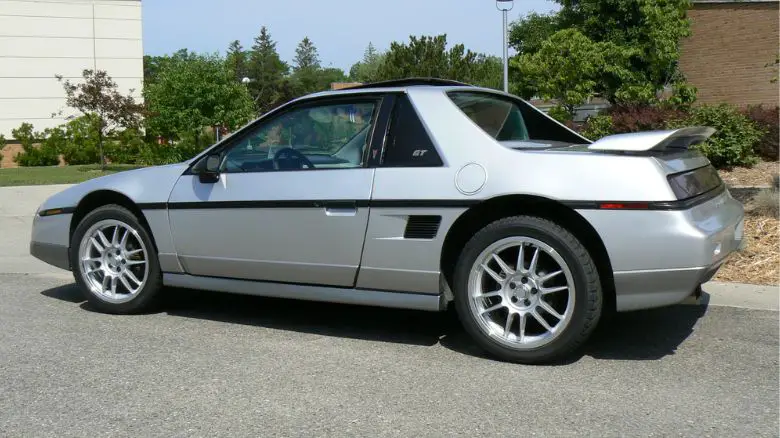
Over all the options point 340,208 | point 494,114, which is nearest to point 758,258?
point 494,114

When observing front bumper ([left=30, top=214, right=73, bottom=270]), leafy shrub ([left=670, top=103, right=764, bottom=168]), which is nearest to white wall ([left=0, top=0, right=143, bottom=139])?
leafy shrub ([left=670, top=103, right=764, bottom=168])

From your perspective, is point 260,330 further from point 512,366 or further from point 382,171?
point 512,366

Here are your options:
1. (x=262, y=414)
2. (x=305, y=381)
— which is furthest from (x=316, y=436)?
(x=305, y=381)

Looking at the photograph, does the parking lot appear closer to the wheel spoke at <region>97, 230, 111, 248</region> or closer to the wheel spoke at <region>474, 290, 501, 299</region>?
the wheel spoke at <region>474, 290, 501, 299</region>

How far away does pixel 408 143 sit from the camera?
4773 millimetres

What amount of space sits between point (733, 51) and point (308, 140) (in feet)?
99.8

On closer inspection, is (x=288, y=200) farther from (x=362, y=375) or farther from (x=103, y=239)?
(x=103, y=239)

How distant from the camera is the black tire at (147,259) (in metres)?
5.57

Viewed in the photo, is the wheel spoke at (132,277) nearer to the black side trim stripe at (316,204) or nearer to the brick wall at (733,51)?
the black side trim stripe at (316,204)

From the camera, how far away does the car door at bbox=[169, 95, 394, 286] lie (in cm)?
480

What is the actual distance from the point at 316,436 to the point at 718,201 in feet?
9.09

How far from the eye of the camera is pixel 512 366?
4.42m

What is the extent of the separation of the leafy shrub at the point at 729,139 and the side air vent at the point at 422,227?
28.0 feet

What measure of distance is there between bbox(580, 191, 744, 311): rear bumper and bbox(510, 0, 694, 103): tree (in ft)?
80.2
